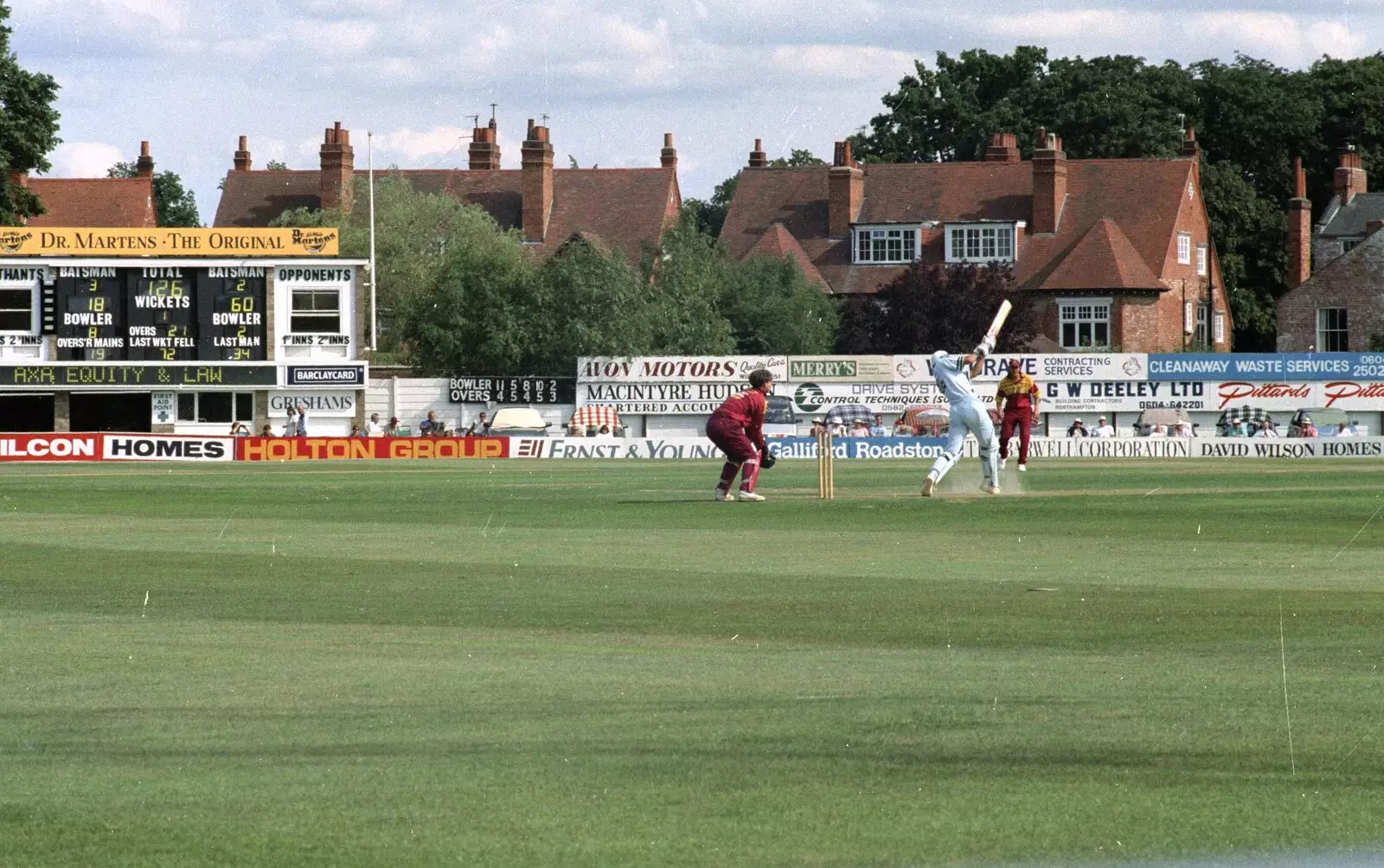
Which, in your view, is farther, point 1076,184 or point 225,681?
point 1076,184

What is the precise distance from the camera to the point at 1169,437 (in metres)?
45.4

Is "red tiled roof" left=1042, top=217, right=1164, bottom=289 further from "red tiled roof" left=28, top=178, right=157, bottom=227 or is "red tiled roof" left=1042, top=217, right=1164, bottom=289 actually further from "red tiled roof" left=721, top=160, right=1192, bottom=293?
"red tiled roof" left=28, top=178, right=157, bottom=227

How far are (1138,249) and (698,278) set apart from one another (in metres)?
17.1

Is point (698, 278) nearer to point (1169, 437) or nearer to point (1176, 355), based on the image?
point (1176, 355)

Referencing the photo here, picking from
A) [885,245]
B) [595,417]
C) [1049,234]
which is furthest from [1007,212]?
[595,417]

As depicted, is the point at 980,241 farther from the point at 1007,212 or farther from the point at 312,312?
the point at 312,312

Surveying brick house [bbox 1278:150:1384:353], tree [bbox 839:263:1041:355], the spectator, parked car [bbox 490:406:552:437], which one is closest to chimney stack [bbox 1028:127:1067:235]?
tree [bbox 839:263:1041:355]

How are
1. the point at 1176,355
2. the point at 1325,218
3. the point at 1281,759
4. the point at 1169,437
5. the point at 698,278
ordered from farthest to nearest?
the point at 1325,218, the point at 698,278, the point at 1176,355, the point at 1169,437, the point at 1281,759

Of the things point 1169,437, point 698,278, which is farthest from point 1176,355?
point 698,278

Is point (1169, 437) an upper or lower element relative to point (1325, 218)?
lower

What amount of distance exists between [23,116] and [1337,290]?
143 feet

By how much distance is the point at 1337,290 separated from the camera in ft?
228

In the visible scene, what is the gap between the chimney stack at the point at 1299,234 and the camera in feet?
246

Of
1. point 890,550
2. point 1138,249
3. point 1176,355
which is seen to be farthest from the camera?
point 1138,249
